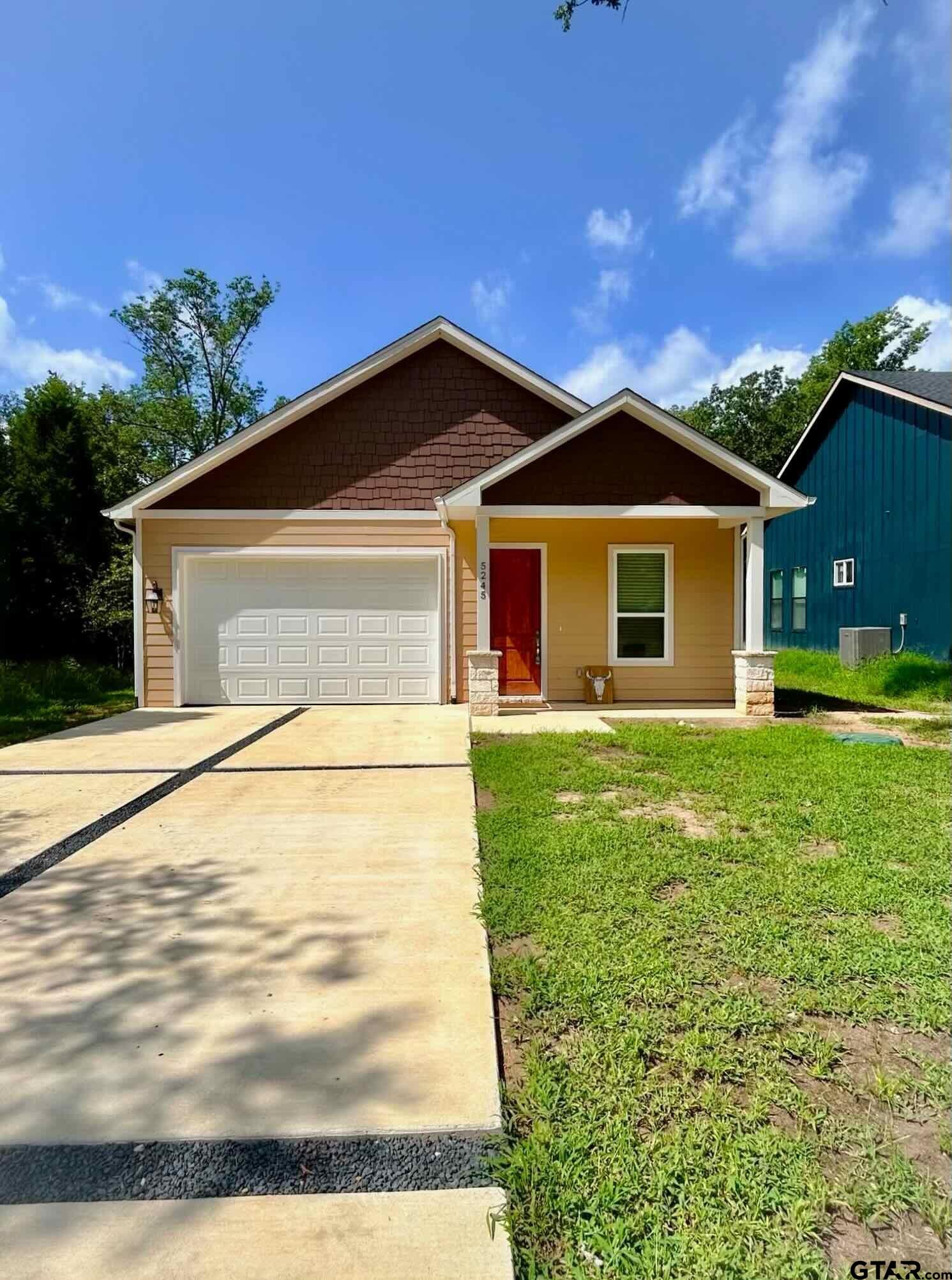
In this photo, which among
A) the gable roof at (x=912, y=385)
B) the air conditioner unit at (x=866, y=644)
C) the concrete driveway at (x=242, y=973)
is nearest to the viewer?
the concrete driveway at (x=242, y=973)

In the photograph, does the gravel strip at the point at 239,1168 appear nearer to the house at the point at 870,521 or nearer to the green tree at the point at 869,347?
the house at the point at 870,521

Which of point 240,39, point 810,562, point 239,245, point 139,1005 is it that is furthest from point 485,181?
point 139,1005

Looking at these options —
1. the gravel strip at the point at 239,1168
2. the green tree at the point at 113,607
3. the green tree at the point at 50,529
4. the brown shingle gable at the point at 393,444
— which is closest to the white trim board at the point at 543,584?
the brown shingle gable at the point at 393,444

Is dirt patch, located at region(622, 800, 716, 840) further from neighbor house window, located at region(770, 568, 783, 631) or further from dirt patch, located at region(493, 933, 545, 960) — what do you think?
neighbor house window, located at region(770, 568, 783, 631)

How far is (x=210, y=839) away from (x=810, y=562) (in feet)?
57.1

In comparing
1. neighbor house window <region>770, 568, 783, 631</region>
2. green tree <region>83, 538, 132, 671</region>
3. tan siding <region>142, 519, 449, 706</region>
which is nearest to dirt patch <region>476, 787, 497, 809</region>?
tan siding <region>142, 519, 449, 706</region>

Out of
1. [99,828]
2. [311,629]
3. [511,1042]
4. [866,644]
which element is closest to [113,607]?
[311,629]

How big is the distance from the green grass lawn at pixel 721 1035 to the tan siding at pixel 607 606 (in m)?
5.62

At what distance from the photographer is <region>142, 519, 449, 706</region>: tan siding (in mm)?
10117

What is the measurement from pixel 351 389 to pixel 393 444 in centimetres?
108

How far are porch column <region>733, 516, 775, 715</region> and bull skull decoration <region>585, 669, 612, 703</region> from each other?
76.7 inches

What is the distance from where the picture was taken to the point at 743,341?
2617 cm

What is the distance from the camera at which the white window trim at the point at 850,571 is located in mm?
15422

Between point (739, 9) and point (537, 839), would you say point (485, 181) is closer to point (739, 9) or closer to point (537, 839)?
point (739, 9)
